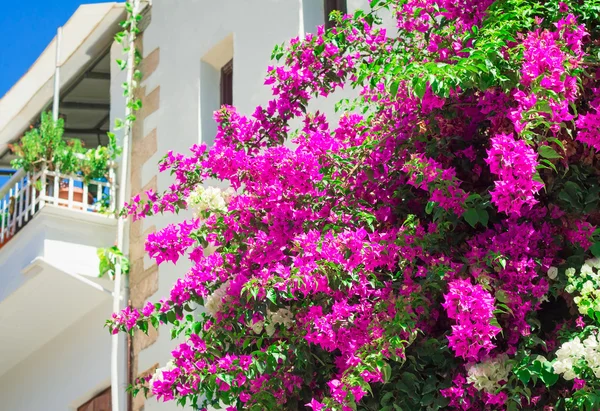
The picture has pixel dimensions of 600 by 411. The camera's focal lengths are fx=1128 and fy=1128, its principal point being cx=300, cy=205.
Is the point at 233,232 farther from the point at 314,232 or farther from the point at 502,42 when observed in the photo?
the point at 502,42

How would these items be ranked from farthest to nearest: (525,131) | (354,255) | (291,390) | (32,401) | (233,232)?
(32,401), (233,232), (291,390), (354,255), (525,131)

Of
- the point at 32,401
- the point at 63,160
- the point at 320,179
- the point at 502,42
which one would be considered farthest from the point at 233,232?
the point at 32,401

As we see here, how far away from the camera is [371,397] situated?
13.8 ft

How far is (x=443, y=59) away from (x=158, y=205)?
Result: 66.5 inches

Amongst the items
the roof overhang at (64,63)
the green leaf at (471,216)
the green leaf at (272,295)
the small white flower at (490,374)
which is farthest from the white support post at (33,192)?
the small white flower at (490,374)

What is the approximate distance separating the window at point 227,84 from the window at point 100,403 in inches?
91.9

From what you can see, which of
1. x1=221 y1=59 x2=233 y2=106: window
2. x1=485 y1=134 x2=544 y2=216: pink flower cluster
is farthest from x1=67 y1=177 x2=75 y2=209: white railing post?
x1=485 y1=134 x2=544 y2=216: pink flower cluster

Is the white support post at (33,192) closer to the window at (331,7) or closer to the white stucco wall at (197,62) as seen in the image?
the white stucco wall at (197,62)

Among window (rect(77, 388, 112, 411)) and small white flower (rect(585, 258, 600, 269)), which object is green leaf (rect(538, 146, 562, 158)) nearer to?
small white flower (rect(585, 258, 600, 269))

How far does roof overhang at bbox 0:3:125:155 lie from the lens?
9305 millimetres

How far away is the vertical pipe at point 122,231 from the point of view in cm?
787

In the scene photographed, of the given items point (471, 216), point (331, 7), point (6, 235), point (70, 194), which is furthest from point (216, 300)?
point (6, 235)

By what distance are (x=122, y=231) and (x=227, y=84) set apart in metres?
1.34

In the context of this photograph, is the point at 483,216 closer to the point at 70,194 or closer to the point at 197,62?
the point at 197,62
